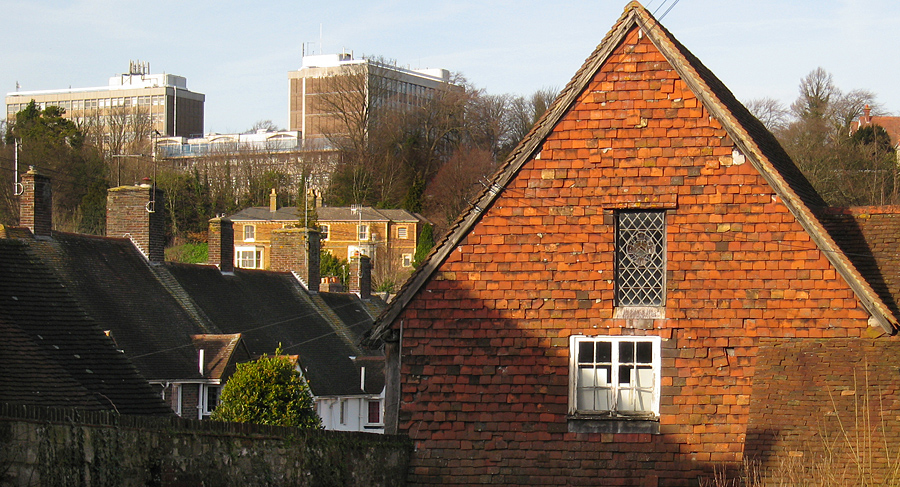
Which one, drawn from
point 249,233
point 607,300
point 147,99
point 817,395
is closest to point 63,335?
point 607,300

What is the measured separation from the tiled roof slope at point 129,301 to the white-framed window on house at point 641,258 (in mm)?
15263

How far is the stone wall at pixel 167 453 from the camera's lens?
32.3ft

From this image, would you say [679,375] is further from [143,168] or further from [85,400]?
[143,168]

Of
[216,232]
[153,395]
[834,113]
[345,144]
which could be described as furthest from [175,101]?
[153,395]

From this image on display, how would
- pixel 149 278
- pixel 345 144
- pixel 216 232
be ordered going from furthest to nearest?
pixel 345 144
pixel 216 232
pixel 149 278

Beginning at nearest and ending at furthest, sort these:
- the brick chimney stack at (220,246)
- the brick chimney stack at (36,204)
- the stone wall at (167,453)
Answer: the stone wall at (167,453) < the brick chimney stack at (36,204) < the brick chimney stack at (220,246)

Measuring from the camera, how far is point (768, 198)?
1458 centimetres

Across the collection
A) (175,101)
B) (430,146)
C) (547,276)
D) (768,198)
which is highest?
(175,101)

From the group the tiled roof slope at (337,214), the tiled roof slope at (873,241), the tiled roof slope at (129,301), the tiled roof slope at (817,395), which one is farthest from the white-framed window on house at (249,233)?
the tiled roof slope at (817,395)

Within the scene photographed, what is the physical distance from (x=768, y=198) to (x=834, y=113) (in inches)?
2173

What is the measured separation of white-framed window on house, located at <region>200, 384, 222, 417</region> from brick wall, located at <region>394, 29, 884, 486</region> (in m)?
14.8

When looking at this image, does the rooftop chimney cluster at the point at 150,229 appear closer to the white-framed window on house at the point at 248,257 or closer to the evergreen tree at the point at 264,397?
the evergreen tree at the point at 264,397

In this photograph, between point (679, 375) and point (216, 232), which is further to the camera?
point (216, 232)

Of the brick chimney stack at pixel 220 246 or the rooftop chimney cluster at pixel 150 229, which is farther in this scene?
the brick chimney stack at pixel 220 246
